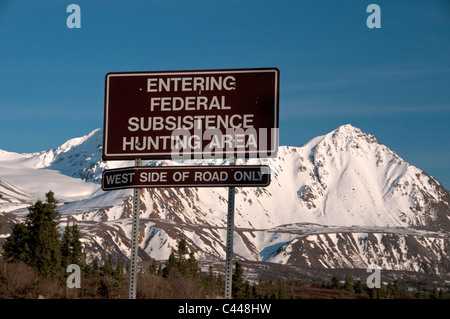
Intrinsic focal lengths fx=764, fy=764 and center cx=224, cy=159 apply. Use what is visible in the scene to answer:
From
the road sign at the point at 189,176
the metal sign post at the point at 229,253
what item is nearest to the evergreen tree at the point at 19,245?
the road sign at the point at 189,176

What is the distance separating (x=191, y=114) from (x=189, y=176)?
1.62m

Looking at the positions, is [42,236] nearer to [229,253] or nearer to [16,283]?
[16,283]

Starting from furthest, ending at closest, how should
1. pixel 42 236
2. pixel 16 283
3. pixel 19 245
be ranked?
pixel 19 245 → pixel 42 236 → pixel 16 283

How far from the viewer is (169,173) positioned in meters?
18.2

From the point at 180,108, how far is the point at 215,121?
36.7 inches

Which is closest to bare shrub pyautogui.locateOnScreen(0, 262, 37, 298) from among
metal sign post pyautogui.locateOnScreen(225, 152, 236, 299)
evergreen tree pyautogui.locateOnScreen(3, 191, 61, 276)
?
metal sign post pyautogui.locateOnScreen(225, 152, 236, 299)

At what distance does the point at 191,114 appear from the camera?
61.2 ft

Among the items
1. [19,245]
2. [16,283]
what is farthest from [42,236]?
[16,283]

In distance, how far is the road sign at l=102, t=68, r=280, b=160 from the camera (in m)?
18.1

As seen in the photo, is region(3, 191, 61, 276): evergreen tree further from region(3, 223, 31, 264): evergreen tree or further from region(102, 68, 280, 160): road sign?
region(102, 68, 280, 160): road sign

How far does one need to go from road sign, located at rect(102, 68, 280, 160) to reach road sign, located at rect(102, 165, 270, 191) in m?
0.53

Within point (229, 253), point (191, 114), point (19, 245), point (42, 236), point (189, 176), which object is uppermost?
point (191, 114)
